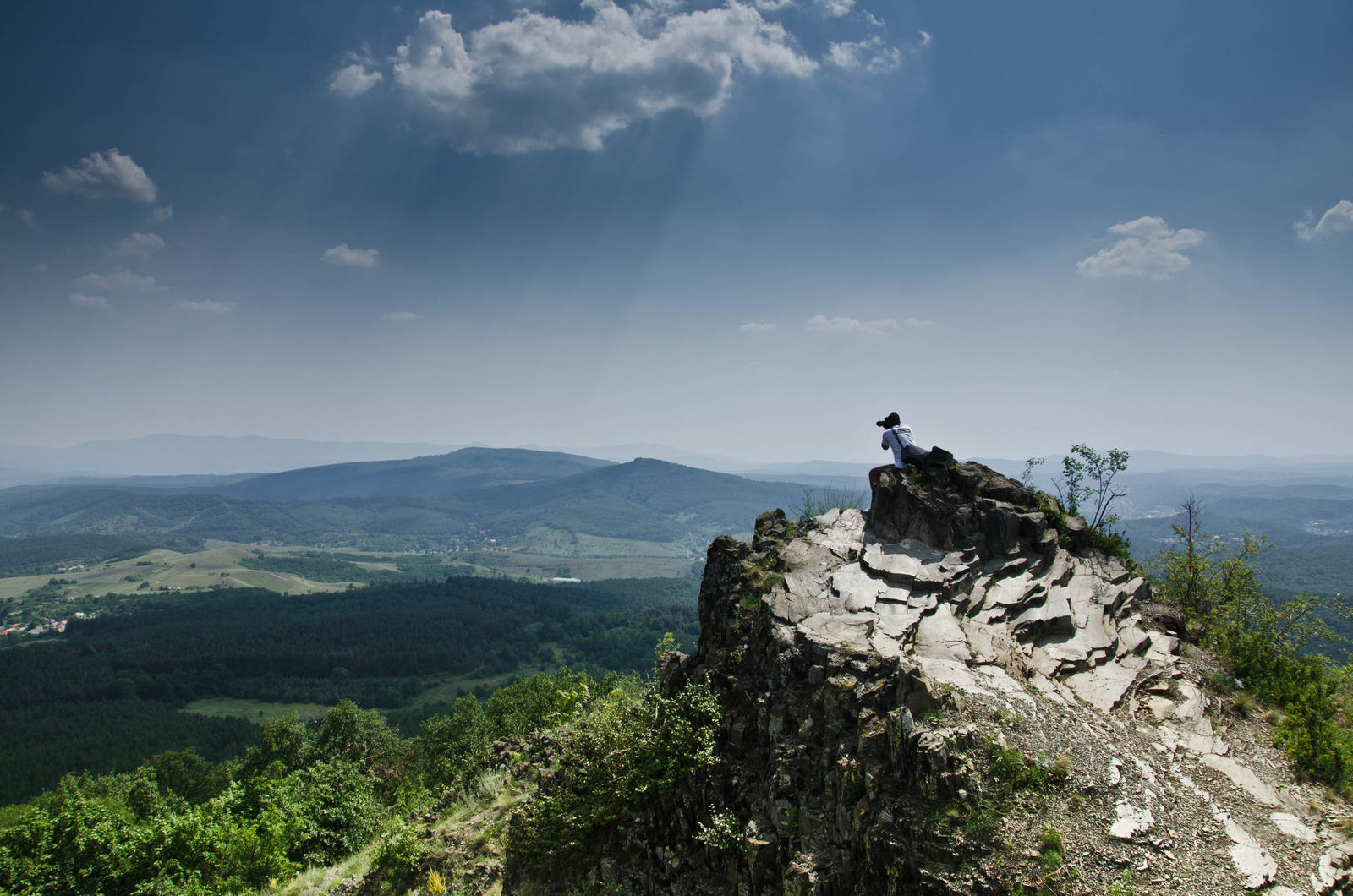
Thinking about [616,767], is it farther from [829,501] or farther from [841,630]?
[829,501]

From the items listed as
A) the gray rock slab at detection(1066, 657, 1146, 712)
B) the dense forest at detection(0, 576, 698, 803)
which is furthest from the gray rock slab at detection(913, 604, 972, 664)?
the dense forest at detection(0, 576, 698, 803)

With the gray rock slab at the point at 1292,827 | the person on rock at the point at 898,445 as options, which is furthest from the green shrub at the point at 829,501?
the gray rock slab at the point at 1292,827

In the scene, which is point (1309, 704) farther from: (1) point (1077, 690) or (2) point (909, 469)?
(2) point (909, 469)

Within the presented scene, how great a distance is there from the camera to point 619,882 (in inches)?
547

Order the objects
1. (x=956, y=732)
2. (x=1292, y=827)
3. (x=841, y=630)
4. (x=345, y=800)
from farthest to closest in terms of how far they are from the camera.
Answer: (x=345, y=800) → (x=841, y=630) → (x=956, y=732) → (x=1292, y=827)

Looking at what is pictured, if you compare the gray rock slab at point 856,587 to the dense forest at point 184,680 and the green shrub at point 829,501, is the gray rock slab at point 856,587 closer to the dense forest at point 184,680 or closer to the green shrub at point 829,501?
the green shrub at point 829,501

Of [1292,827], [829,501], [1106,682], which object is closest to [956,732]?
[1106,682]

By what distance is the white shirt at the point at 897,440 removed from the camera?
734 inches

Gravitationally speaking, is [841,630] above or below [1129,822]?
above

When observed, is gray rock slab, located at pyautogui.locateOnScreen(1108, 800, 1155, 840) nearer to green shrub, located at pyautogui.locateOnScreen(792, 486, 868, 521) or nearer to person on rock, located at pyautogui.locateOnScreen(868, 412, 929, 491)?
person on rock, located at pyautogui.locateOnScreen(868, 412, 929, 491)

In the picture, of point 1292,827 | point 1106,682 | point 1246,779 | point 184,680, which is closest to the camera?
point 1292,827

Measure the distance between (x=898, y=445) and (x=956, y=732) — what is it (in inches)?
392

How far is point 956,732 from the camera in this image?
34.5 feet

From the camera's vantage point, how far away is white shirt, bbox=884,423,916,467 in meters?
18.7
